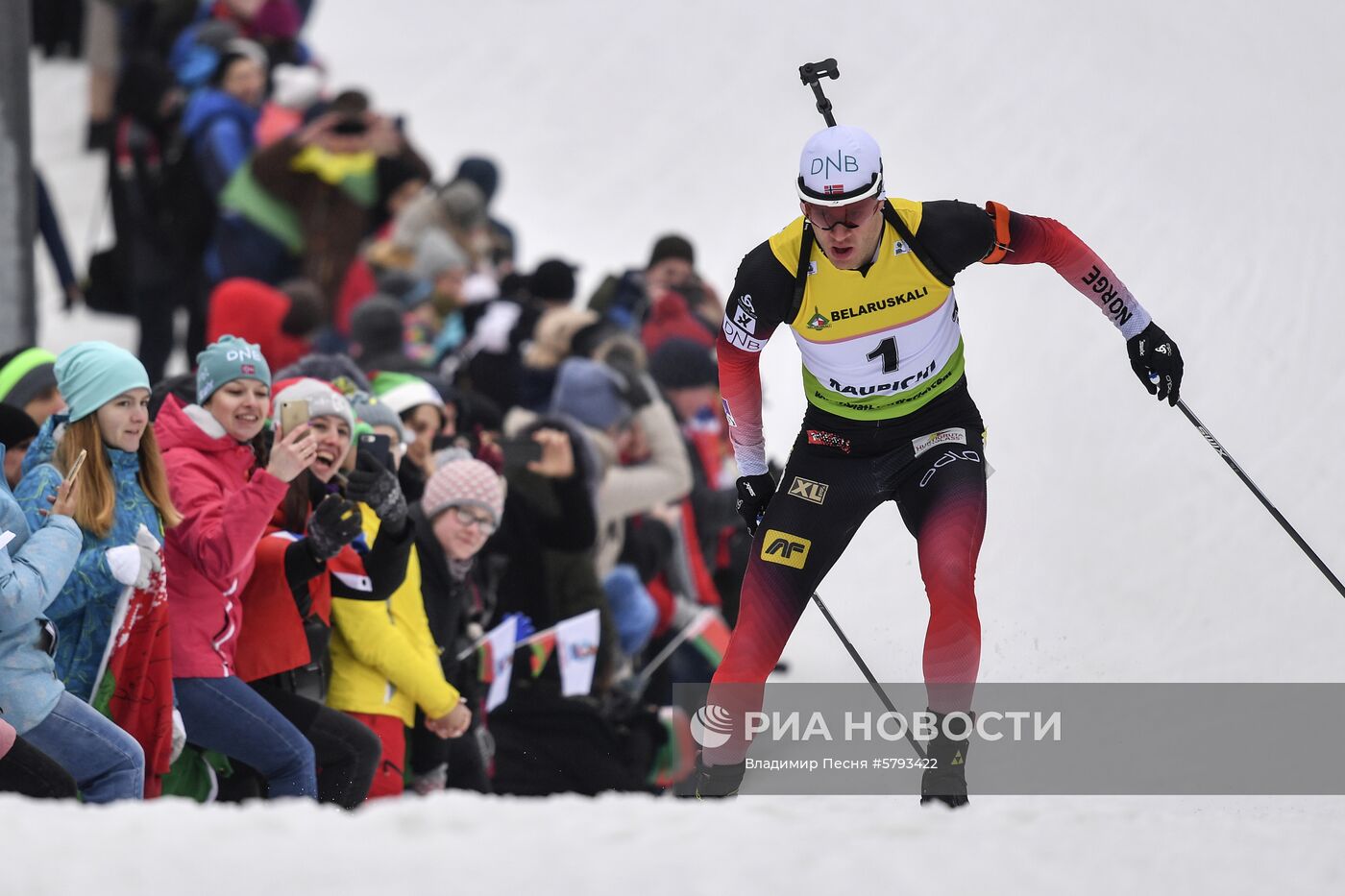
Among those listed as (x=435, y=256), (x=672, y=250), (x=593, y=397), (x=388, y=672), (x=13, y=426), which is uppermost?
(x=13, y=426)

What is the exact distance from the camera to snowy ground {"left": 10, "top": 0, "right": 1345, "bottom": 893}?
164 inches

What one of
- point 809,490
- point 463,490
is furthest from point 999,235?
point 463,490

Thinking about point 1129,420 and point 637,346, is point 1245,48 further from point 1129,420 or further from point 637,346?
point 637,346

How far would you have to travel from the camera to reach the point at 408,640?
6.11m

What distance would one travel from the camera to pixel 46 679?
4754mm

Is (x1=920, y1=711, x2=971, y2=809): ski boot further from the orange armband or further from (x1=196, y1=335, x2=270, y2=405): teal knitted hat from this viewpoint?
(x1=196, y1=335, x2=270, y2=405): teal knitted hat

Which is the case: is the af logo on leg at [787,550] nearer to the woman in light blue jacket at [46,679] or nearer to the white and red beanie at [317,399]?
the white and red beanie at [317,399]

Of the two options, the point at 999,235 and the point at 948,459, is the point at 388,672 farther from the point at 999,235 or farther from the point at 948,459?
A: the point at 999,235

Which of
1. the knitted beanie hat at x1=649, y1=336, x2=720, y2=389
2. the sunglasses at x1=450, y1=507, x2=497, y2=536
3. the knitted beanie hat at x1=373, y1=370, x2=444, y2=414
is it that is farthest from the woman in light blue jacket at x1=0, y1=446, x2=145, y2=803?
the knitted beanie hat at x1=649, y1=336, x2=720, y2=389

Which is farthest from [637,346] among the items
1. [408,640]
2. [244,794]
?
[244,794]

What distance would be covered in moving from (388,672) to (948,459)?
72.2 inches

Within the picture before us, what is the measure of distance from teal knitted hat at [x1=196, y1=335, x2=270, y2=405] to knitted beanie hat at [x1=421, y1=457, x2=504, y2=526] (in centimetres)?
98

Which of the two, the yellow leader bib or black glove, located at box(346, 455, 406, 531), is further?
black glove, located at box(346, 455, 406, 531)

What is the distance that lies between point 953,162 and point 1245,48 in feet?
7.23
